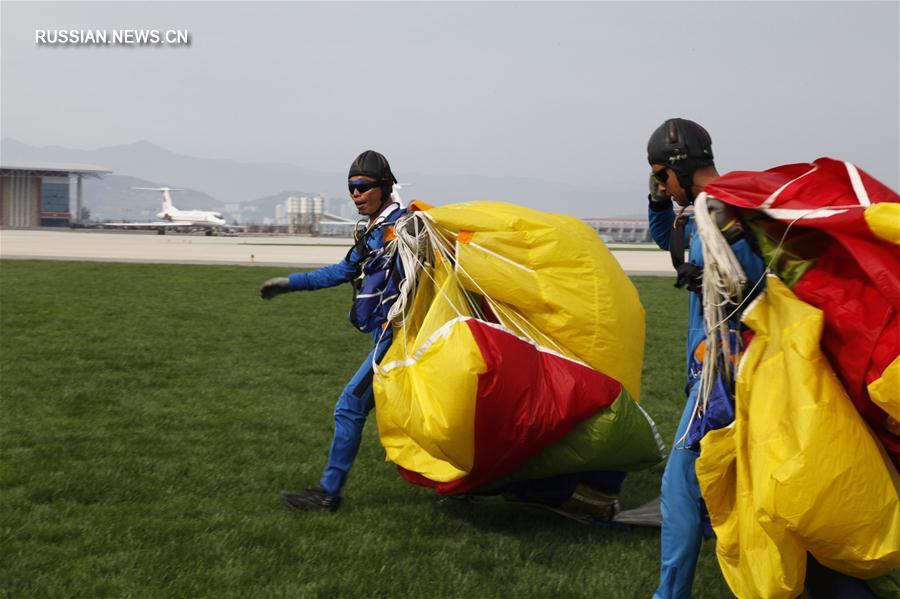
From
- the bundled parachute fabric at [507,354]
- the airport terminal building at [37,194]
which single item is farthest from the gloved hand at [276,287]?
the airport terminal building at [37,194]

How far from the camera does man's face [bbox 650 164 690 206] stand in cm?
292

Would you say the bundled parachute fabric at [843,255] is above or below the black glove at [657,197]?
below

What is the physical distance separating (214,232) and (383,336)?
66.4 meters

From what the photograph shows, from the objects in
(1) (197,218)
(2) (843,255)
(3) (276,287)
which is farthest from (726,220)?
(1) (197,218)

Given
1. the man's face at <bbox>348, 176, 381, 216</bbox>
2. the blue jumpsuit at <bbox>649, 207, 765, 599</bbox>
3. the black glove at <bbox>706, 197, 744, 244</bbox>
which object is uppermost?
the man's face at <bbox>348, 176, 381, 216</bbox>

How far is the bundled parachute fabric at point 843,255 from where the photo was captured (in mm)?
2137

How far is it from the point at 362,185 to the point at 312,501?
63.6 inches

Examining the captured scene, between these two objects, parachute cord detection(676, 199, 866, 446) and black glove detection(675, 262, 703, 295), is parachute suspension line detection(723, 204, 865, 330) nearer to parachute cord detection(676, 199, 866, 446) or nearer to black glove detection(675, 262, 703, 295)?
parachute cord detection(676, 199, 866, 446)

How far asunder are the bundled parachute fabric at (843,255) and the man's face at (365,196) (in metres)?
2.16

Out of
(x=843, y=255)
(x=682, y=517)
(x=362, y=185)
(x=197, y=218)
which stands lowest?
(x=682, y=517)

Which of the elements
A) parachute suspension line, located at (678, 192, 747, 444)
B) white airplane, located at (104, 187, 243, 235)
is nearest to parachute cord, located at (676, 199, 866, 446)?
parachute suspension line, located at (678, 192, 747, 444)

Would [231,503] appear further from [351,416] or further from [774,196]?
[774,196]

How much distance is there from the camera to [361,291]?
4.27m

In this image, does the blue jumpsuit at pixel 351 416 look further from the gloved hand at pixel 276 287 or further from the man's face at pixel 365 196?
the gloved hand at pixel 276 287
